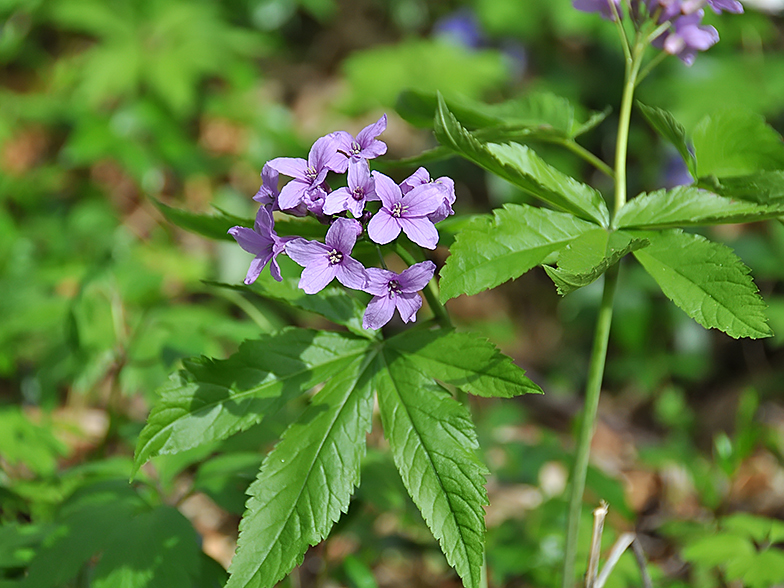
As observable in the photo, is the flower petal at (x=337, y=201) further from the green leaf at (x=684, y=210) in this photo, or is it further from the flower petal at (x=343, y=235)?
the green leaf at (x=684, y=210)

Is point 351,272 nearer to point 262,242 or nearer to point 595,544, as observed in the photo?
point 262,242

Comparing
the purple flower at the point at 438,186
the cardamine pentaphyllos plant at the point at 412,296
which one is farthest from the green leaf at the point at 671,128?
the purple flower at the point at 438,186

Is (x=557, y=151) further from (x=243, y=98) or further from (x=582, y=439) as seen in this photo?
(x=582, y=439)


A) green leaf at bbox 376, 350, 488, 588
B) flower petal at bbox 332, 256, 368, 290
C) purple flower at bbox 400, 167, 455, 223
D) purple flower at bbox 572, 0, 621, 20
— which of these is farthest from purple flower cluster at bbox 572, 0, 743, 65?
green leaf at bbox 376, 350, 488, 588

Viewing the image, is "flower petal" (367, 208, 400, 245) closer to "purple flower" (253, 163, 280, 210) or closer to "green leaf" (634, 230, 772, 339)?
"purple flower" (253, 163, 280, 210)

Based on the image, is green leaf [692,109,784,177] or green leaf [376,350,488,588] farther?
green leaf [692,109,784,177]

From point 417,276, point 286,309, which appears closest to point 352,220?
point 417,276
